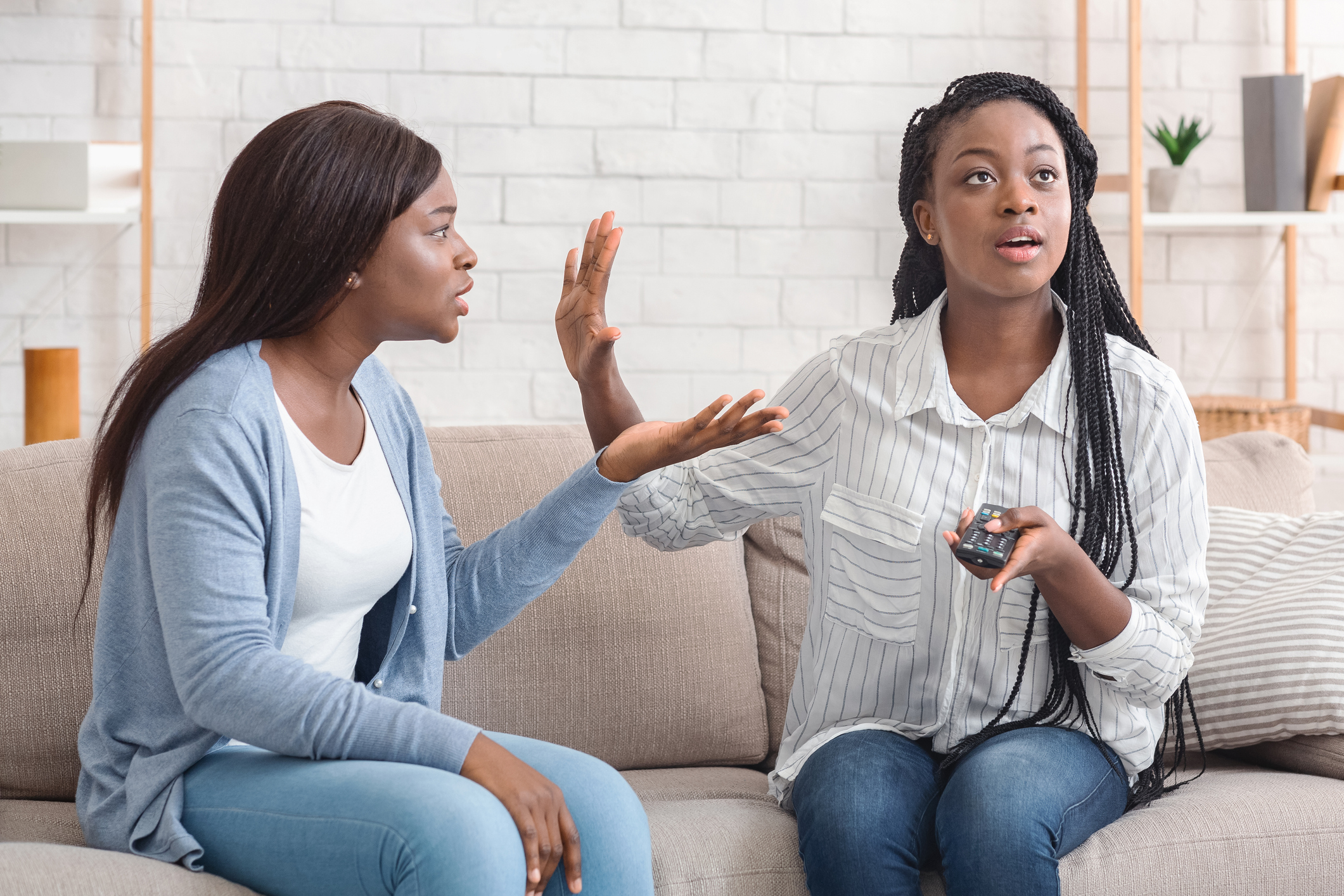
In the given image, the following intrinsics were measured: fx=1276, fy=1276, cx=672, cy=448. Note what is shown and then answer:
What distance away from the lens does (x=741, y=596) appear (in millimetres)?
1791

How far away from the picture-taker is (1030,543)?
1186 millimetres

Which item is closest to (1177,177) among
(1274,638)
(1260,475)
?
(1260,475)

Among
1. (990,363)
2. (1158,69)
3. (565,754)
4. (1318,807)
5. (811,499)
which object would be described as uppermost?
(1158,69)

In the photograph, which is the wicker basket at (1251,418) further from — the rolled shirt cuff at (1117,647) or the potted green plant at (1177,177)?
the rolled shirt cuff at (1117,647)

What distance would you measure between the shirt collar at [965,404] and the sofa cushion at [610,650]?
0.46m

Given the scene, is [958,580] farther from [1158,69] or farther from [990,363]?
[1158,69]

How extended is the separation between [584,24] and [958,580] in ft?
5.52

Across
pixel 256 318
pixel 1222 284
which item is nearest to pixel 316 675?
pixel 256 318

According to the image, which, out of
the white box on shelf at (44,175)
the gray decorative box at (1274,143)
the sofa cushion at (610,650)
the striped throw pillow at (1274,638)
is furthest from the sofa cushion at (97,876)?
the gray decorative box at (1274,143)

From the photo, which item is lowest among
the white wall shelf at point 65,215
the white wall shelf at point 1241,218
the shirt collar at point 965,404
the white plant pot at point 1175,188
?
the shirt collar at point 965,404

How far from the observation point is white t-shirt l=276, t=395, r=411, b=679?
1234 millimetres

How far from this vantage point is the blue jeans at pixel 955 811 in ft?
3.95

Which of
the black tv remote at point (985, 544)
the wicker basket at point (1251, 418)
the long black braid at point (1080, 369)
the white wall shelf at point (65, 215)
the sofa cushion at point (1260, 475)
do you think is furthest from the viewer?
the wicker basket at point (1251, 418)

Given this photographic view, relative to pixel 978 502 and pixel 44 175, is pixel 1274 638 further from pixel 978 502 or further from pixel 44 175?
pixel 44 175
